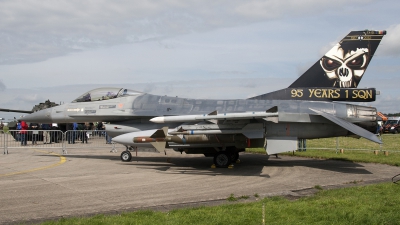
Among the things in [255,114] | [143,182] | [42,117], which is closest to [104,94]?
[42,117]

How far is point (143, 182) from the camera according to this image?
386 inches

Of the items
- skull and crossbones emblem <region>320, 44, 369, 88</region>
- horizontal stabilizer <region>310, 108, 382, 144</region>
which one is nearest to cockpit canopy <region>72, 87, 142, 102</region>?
horizontal stabilizer <region>310, 108, 382, 144</region>

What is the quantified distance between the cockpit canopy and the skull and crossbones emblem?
707 cm

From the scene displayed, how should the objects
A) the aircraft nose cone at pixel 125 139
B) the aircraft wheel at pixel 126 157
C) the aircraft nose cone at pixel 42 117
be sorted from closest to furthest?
the aircraft nose cone at pixel 125 139 → the aircraft wheel at pixel 126 157 → the aircraft nose cone at pixel 42 117

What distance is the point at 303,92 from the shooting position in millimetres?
13391

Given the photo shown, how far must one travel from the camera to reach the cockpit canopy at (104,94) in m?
14.6

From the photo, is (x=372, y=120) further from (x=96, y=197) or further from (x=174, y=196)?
(x=96, y=197)

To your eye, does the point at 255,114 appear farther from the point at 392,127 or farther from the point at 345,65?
the point at 392,127

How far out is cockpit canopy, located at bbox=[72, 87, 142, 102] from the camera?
1457 centimetres

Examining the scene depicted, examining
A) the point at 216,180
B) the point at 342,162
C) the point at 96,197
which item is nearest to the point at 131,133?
the point at 216,180

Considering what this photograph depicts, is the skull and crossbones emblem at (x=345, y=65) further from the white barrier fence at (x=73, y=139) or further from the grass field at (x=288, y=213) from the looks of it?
the white barrier fence at (x=73, y=139)

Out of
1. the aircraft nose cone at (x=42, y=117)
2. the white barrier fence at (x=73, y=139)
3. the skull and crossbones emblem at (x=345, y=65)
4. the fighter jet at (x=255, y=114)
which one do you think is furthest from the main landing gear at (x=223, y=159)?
the white barrier fence at (x=73, y=139)

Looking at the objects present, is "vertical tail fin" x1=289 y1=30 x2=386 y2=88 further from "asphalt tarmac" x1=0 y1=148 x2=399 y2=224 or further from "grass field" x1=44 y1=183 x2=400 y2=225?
"grass field" x1=44 y1=183 x2=400 y2=225

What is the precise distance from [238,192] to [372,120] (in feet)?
22.3
